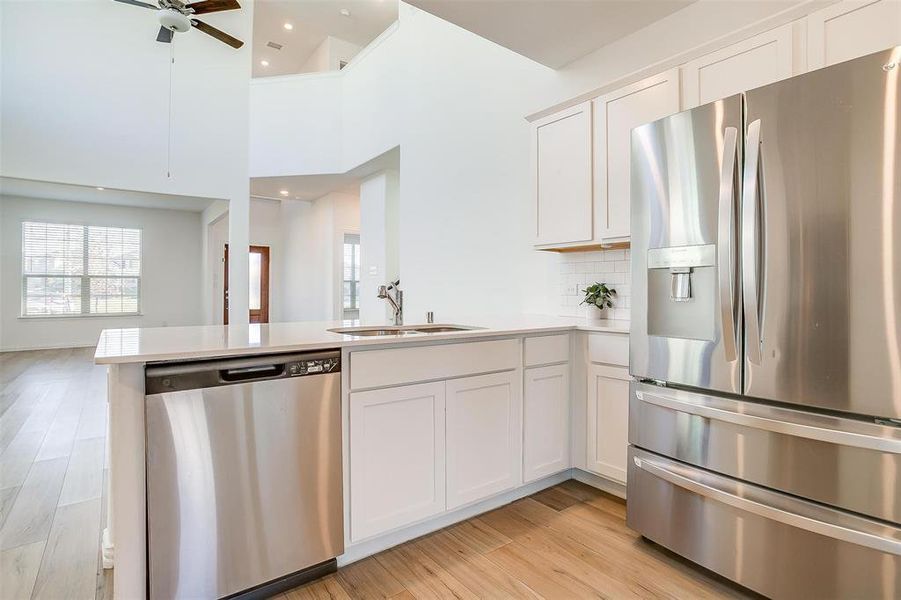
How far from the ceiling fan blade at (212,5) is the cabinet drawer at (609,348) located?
4.36 metres

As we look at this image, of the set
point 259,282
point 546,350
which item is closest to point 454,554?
point 546,350

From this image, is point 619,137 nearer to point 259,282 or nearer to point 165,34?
point 165,34

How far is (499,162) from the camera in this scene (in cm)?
390

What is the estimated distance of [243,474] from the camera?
5.04 ft

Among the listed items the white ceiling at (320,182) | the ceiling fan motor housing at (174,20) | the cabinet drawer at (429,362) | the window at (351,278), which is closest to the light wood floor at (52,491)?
the cabinet drawer at (429,362)

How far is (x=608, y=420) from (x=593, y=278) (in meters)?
1.04

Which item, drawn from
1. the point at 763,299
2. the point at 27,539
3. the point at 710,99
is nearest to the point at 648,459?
the point at 763,299

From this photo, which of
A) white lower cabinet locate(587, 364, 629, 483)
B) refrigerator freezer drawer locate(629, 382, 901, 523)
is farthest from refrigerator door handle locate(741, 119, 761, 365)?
white lower cabinet locate(587, 364, 629, 483)

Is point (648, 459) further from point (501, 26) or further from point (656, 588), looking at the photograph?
point (501, 26)

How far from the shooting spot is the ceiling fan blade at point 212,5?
13.7 ft

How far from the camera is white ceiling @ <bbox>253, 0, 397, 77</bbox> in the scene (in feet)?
23.9

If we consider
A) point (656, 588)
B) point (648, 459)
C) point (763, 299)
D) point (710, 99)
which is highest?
point (710, 99)

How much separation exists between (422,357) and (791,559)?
57.2 inches

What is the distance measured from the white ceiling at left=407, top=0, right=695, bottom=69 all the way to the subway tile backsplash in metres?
1.34
